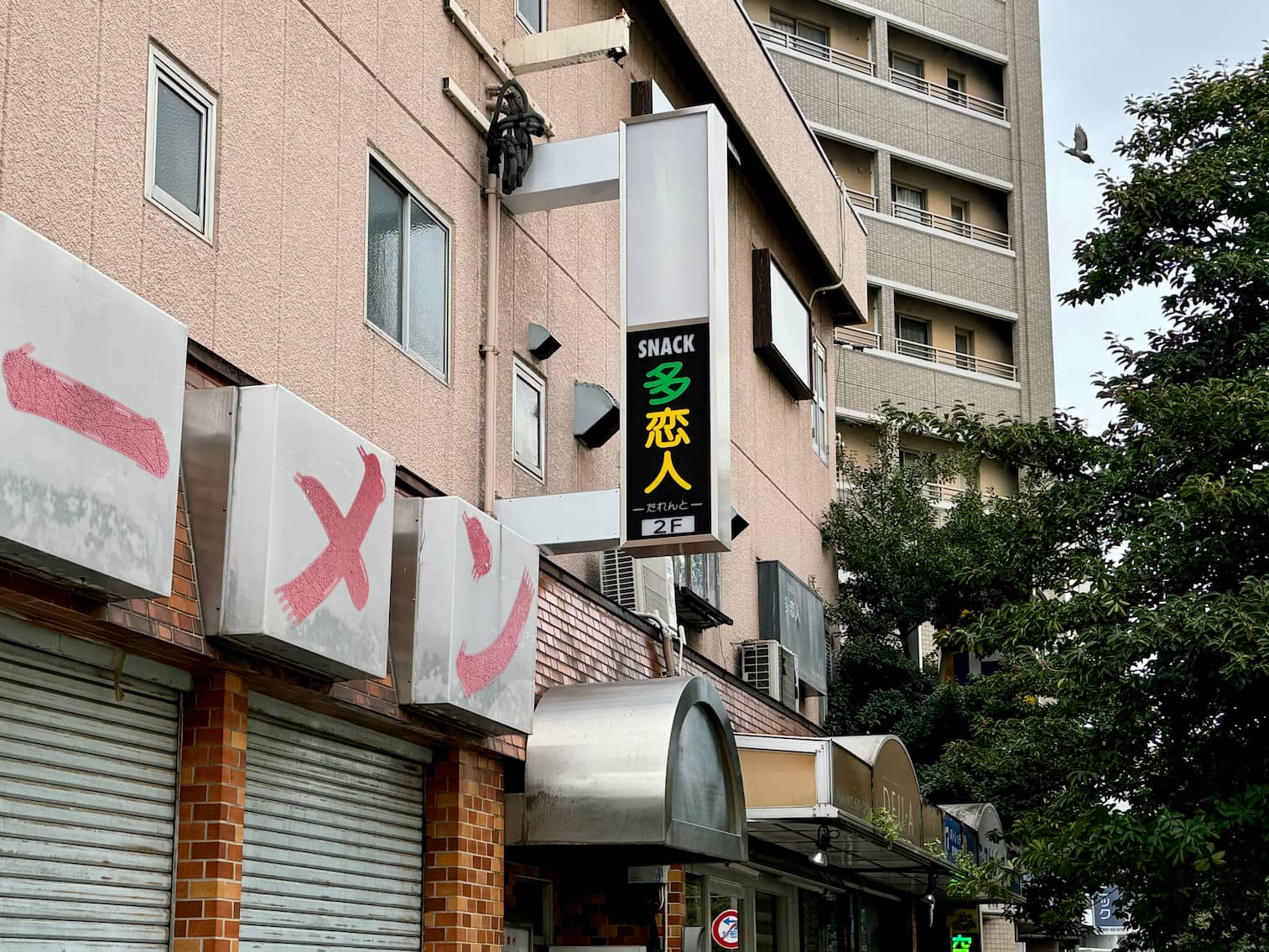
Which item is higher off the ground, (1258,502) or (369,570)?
(1258,502)

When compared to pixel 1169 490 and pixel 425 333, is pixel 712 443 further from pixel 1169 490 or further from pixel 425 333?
pixel 1169 490

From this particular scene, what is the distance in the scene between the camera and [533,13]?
45.4 feet

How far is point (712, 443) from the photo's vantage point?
11461 mm

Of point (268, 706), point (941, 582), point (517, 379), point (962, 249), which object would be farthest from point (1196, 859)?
point (962, 249)

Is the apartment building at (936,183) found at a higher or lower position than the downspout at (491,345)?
higher

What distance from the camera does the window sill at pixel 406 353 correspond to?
411 inches

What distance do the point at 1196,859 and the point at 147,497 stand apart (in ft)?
27.2

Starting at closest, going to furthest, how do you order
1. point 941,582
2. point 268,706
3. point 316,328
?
1. point 268,706
2. point 316,328
3. point 941,582

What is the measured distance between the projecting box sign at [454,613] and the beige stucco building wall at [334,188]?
3.00 feet

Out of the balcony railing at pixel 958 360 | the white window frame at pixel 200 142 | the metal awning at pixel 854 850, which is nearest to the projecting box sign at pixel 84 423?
the white window frame at pixel 200 142

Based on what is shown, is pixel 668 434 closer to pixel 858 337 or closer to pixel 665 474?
pixel 665 474

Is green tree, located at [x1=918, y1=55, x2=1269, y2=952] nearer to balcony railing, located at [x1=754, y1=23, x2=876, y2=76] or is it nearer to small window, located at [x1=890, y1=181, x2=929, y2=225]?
balcony railing, located at [x1=754, y1=23, x2=876, y2=76]

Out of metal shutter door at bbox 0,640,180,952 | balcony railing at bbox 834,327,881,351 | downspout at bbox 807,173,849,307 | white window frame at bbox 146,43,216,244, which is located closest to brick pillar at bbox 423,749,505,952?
metal shutter door at bbox 0,640,180,952

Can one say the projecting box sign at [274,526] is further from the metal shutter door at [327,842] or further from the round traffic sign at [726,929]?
the round traffic sign at [726,929]
